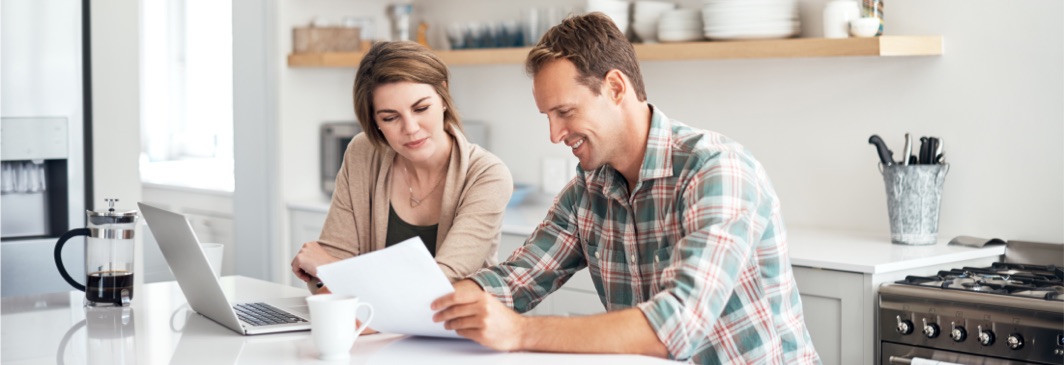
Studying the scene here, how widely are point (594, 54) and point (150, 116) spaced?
4.71 m

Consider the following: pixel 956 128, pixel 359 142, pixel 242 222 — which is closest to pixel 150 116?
pixel 242 222

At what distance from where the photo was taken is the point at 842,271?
8.84ft

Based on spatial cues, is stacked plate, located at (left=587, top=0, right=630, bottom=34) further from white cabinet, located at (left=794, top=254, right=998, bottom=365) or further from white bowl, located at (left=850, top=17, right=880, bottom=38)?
white cabinet, located at (left=794, top=254, right=998, bottom=365)

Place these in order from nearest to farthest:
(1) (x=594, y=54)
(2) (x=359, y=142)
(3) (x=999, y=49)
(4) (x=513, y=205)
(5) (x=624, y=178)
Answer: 1. (1) (x=594, y=54)
2. (5) (x=624, y=178)
3. (2) (x=359, y=142)
4. (3) (x=999, y=49)
5. (4) (x=513, y=205)

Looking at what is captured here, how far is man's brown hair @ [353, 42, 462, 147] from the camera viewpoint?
2.30m

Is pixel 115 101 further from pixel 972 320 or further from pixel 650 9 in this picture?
pixel 972 320

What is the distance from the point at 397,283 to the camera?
1.74m

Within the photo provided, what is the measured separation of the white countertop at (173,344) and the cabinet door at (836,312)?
1.12 metres

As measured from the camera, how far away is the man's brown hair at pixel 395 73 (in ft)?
7.55

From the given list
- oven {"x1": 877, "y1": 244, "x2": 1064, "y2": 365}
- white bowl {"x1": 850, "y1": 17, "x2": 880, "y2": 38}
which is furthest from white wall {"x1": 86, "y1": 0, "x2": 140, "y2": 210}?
oven {"x1": 877, "y1": 244, "x2": 1064, "y2": 365}

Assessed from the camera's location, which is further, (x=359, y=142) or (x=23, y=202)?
(x=23, y=202)

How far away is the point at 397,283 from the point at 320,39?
2875 millimetres

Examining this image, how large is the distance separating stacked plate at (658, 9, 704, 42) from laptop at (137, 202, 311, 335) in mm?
1652

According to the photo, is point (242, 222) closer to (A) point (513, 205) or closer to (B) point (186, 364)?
(A) point (513, 205)
